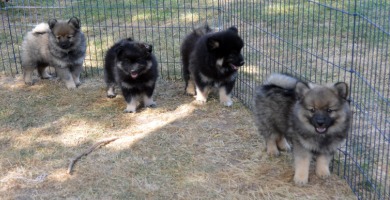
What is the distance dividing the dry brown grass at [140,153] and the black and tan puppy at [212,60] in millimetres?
248

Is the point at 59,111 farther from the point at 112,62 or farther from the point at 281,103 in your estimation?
the point at 281,103

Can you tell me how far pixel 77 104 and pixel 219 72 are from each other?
2.04 metres

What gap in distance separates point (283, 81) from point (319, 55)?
12.0 feet

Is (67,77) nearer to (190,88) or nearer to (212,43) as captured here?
(190,88)

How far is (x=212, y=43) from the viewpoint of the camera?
18.8 ft

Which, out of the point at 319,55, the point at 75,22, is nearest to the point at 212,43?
the point at 75,22

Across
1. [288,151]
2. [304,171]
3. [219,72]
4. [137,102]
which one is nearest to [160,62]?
[137,102]

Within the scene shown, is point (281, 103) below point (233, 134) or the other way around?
the other way around

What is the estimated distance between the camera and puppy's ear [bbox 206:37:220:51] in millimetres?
5703

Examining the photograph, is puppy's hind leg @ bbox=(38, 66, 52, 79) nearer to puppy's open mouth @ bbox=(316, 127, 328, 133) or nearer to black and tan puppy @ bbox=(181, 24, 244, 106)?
black and tan puppy @ bbox=(181, 24, 244, 106)

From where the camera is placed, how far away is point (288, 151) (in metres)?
4.92

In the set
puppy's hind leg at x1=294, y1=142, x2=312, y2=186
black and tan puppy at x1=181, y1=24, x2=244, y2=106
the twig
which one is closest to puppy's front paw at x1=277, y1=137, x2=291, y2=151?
puppy's hind leg at x1=294, y1=142, x2=312, y2=186

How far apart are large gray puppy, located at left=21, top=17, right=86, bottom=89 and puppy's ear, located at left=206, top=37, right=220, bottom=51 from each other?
2.29 meters

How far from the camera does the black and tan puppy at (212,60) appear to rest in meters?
5.74
